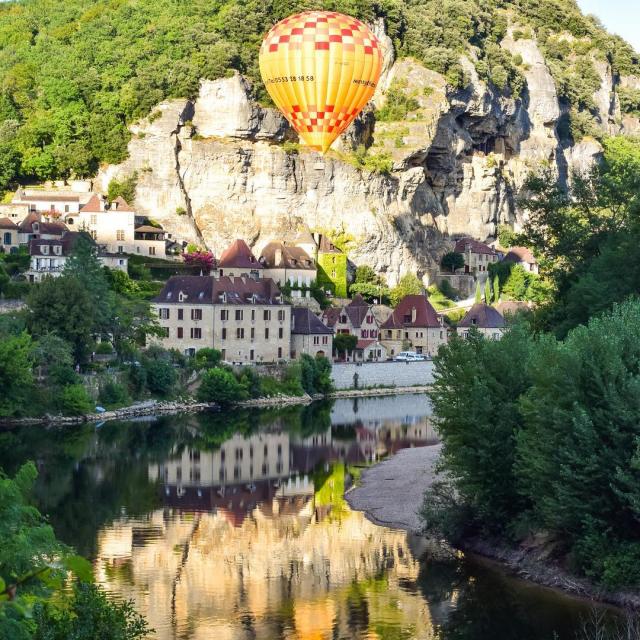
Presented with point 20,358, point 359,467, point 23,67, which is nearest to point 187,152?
point 23,67

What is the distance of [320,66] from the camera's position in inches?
2377

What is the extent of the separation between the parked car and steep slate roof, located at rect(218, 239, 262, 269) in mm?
10303

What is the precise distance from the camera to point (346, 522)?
107ft

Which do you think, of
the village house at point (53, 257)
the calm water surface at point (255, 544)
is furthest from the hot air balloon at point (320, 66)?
the calm water surface at point (255, 544)

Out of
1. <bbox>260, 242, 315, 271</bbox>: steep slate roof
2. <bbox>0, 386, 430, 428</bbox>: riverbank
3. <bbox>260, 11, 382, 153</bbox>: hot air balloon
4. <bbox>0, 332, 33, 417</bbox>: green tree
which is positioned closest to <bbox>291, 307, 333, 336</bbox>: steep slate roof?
<bbox>0, 386, 430, 428</bbox>: riverbank

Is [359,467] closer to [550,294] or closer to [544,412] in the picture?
[550,294]

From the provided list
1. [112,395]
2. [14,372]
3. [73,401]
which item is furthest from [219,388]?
[14,372]

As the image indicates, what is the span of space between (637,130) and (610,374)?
381ft

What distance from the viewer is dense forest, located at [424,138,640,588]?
78.4ft

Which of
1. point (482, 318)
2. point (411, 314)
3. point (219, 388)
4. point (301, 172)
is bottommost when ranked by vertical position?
point (219, 388)

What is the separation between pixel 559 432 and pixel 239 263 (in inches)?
2207

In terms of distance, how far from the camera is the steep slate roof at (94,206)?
8094 cm

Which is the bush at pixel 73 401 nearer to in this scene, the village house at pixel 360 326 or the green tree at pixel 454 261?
the village house at pixel 360 326

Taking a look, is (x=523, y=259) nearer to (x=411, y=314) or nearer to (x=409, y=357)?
(x=411, y=314)
